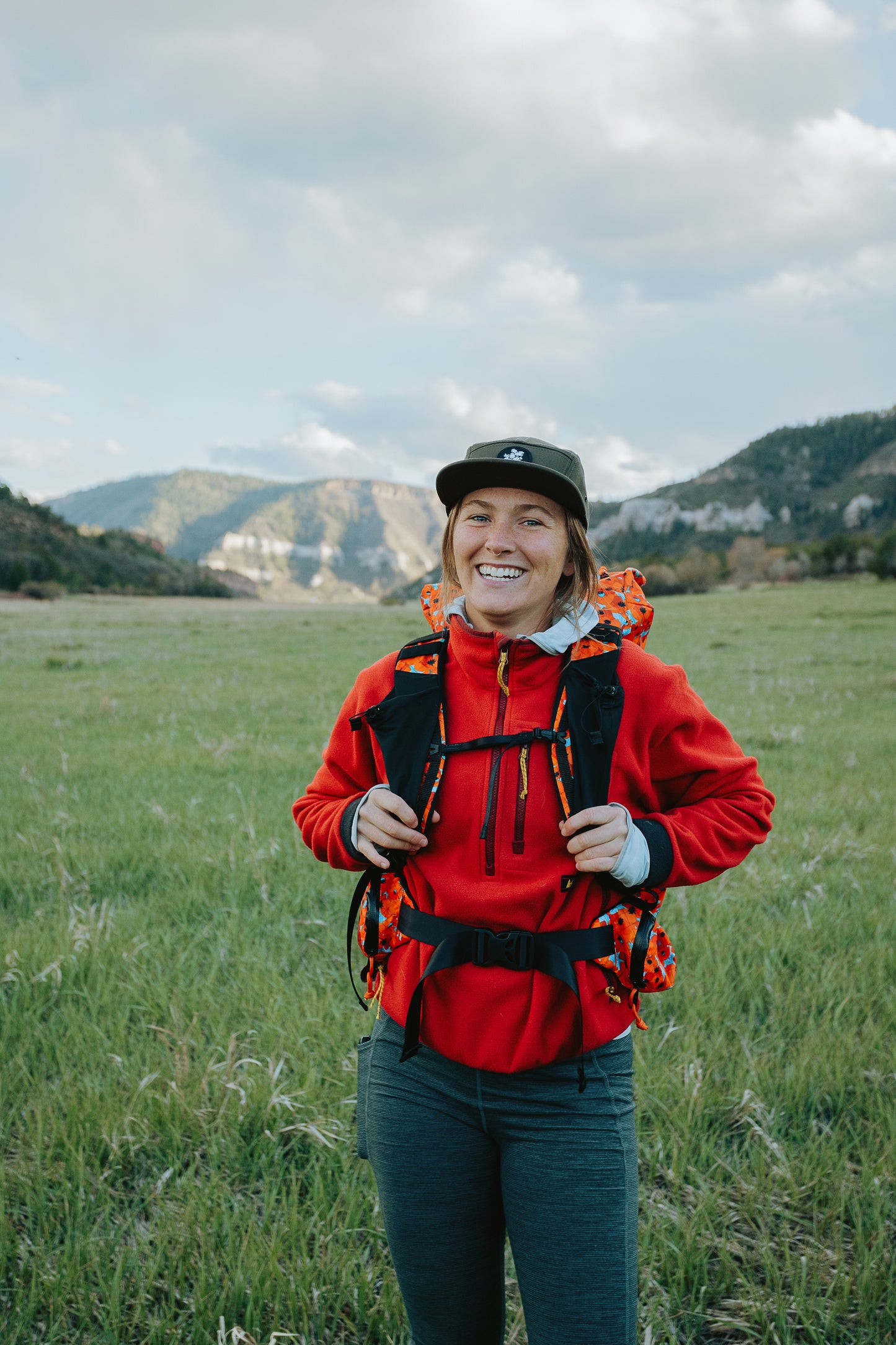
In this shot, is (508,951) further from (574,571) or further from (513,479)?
(513,479)

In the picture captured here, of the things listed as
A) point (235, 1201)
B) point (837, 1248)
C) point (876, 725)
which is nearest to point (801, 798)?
point (876, 725)

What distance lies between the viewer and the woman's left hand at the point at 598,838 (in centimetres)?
193

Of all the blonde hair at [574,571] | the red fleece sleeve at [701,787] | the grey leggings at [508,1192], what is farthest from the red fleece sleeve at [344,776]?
the red fleece sleeve at [701,787]

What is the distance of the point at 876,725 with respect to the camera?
10.9 m

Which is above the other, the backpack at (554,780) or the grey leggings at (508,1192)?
the backpack at (554,780)

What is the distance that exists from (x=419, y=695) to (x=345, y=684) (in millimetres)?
12887

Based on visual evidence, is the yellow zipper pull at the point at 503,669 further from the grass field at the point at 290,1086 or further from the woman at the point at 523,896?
the grass field at the point at 290,1086

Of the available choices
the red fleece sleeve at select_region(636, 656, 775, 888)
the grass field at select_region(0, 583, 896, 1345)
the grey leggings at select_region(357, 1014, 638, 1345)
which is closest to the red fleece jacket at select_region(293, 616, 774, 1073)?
the red fleece sleeve at select_region(636, 656, 775, 888)

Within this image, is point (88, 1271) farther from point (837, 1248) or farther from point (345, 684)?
point (345, 684)

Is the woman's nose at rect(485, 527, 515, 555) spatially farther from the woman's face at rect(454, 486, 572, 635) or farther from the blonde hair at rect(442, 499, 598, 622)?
the blonde hair at rect(442, 499, 598, 622)

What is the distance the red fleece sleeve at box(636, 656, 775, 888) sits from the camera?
207cm

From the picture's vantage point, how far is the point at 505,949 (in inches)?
77.0

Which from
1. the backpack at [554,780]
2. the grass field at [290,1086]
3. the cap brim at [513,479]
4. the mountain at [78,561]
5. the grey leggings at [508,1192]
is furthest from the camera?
the mountain at [78,561]

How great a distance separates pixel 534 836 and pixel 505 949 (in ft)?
0.95
